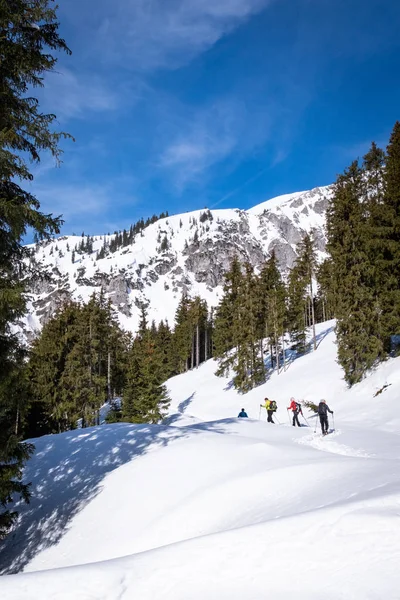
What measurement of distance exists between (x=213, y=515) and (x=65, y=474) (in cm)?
684

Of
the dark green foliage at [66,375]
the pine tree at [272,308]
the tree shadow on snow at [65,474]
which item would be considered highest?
the pine tree at [272,308]

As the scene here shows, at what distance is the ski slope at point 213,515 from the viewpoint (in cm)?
374

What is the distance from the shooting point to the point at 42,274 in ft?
24.8

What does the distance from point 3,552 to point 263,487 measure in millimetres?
6907

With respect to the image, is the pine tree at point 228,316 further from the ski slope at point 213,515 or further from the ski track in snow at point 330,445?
the ski track in snow at point 330,445

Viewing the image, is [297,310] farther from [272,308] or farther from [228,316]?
[228,316]

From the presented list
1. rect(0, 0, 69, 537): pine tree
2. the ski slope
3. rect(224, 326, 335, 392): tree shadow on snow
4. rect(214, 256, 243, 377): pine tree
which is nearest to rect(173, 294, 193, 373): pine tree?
rect(214, 256, 243, 377): pine tree

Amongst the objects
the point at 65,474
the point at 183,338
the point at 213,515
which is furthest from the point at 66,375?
the point at 183,338

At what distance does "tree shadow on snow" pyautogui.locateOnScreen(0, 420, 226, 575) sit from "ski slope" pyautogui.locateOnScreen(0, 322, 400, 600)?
0.05m

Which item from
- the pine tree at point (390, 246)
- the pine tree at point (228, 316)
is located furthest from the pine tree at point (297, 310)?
the pine tree at point (390, 246)

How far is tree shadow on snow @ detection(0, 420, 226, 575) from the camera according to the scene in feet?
30.0

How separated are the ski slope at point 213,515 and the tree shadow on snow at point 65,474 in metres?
0.05

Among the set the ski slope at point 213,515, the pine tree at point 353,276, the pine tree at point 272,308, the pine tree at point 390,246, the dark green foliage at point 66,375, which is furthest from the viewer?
the pine tree at point 272,308

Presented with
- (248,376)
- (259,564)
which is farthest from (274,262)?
(259,564)
